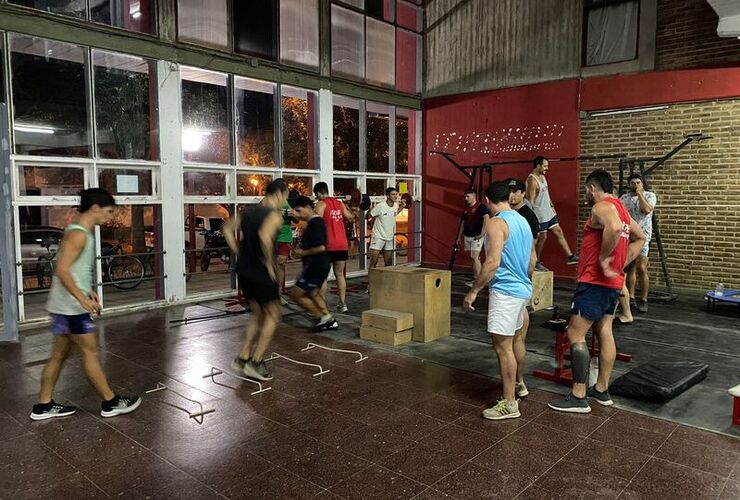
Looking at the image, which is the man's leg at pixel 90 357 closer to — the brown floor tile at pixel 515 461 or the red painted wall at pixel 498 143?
the brown floor tile at pixel 515 461

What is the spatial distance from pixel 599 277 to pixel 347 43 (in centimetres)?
876

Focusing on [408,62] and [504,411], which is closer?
[504,411]

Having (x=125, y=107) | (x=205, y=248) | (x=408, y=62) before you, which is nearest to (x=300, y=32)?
(x=408, y=62)

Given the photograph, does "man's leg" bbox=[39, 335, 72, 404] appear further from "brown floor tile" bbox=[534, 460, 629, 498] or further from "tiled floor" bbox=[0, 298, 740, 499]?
"brown floor tile" bbox=[534, 460, 629, 498]

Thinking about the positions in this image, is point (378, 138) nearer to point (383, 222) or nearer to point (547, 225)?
point (383, 222)

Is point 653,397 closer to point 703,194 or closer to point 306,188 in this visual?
point 703,194

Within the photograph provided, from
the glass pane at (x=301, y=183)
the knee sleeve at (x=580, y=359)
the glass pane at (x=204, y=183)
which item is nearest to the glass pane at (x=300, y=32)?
the glass pane at (x=301, y=183)

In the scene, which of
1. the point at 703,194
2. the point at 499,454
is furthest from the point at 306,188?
the point at 499,454

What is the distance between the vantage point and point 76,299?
3.81m

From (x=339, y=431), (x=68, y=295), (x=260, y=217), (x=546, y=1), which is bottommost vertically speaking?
(x=339, y=431)

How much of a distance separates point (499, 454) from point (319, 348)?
294cm

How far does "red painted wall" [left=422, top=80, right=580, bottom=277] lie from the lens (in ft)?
35.1

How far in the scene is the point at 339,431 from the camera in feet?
12.9

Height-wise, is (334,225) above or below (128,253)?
above
